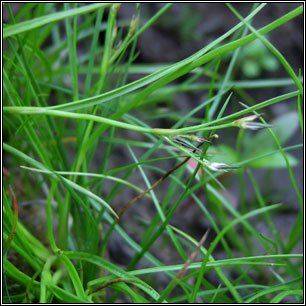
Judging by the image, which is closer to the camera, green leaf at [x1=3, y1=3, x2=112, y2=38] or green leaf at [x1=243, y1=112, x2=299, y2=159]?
green leaf at [x1=3, y1=3, x2=112, y2=38]

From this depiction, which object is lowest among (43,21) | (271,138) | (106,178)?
(271,138)

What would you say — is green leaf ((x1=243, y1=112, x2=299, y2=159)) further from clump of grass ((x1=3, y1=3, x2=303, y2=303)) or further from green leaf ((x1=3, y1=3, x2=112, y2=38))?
green leaf ((x1=3, y1=3, x2=112, y2=38))

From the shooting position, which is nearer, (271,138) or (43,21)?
(43,21)

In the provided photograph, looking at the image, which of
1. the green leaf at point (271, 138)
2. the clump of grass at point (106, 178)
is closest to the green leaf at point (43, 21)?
the clump of grass at point (106, 178)

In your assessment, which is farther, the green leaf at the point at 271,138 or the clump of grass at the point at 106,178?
the green leaf at the point at 271,138

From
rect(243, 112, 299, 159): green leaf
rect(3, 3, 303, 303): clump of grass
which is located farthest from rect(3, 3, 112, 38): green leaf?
rect(243, 112, 299, 159): green leaf

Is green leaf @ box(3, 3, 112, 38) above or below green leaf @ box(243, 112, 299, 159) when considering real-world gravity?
above

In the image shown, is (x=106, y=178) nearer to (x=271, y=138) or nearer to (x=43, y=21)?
(x=43, y=21)

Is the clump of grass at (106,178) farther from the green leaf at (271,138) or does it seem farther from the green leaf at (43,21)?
the green leaf at (271,138)

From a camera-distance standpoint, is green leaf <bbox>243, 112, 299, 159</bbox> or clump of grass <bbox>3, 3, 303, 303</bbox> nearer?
clump of grass <bbox>3, 3, 303, 303</bbox>

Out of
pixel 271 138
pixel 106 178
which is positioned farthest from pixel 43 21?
pixel 271 138

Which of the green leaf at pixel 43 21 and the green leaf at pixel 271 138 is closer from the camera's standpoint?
the green leaf at pixel 43 21

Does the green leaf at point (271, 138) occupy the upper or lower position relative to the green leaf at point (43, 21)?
lower

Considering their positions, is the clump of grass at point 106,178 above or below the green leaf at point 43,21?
below
